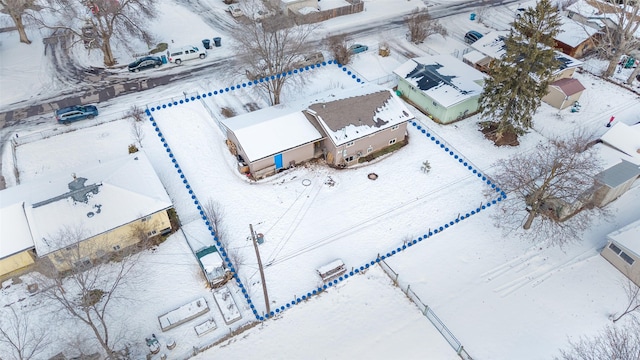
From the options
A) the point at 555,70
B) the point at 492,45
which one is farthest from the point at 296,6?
the point at 555,70

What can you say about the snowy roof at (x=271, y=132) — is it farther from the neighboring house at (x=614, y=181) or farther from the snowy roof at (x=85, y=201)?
the neighboring house at (x=614, y=181)

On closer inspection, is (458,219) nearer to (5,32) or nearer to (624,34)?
(624,34)

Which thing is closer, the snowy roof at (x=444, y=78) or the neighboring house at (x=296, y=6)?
the snowy roof at (x=444, y=78)

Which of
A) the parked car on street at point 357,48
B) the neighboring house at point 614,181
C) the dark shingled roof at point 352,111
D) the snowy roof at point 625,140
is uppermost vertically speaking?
the parked car on street at point 357,48

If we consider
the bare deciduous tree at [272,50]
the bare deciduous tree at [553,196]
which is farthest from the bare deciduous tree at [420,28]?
the bare deciduous tree at [553,196]

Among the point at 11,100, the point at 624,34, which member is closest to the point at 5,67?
the point at 11,100

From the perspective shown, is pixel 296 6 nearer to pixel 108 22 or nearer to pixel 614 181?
pixel 108 22
